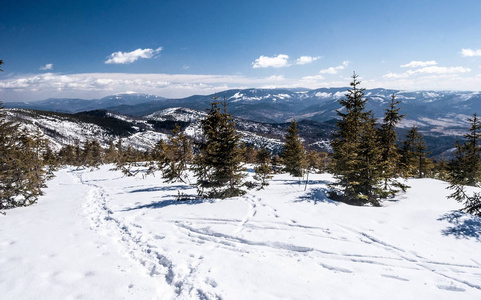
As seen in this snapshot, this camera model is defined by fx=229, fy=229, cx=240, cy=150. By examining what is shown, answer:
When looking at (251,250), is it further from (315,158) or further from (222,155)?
(315,158)

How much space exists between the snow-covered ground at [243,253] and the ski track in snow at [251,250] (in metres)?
0.04

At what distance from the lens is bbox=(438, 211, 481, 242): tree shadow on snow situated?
391 inches

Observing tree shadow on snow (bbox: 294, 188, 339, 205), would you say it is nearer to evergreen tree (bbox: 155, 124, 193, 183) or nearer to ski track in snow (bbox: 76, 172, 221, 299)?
ski track in snow (bbox: 76, 172, 221, 299)

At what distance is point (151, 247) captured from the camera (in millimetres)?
9031

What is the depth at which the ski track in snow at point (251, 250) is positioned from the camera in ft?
22.3

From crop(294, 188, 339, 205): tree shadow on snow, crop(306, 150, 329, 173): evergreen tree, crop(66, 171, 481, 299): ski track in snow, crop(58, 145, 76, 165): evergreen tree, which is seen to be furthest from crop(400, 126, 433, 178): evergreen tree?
crop(58, 145, 76, 165): evergreen tree

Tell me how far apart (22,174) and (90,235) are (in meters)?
10.6

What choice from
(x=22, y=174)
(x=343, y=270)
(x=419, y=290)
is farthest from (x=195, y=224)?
(x=22, y=174)

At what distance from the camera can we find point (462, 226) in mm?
10547

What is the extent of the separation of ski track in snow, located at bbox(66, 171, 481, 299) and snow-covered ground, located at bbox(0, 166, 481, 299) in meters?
0.04

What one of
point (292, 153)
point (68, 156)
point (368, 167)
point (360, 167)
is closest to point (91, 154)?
point (68, 156)

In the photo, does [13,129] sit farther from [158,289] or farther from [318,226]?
[318,226]

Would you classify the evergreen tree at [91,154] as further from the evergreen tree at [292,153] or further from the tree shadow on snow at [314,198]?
the tree shadow on snow at [314,198]

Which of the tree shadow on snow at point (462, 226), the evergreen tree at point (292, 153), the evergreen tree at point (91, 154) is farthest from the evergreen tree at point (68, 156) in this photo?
the tree shadow on snow at point (462, 226)
